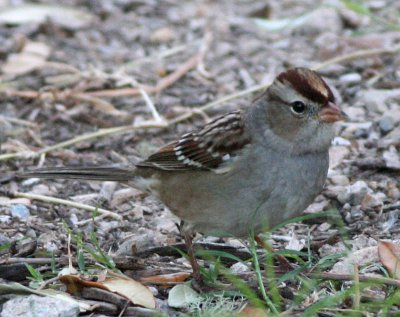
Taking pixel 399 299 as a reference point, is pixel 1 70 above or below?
below

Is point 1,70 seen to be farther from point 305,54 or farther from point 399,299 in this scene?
point 399,299

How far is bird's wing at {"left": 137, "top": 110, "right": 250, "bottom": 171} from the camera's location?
3516 millimetres

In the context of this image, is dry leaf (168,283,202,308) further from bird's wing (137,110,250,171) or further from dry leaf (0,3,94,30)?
dry leaf (0,3,94,30)

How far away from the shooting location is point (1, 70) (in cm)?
558

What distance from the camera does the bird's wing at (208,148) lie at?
11.5ft

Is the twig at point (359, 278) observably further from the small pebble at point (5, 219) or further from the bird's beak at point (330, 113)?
the small pebble at point (5, 219)

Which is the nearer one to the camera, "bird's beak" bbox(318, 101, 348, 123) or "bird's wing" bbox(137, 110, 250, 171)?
"bird's beak" bbox(318, 101, 348, 123)

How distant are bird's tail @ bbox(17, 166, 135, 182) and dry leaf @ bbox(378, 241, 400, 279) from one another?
123 cm

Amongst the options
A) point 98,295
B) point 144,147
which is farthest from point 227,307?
point 144,147

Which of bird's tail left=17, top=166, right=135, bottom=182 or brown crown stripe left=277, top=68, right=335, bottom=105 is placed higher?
brown crown stripe left=277, top=68, right=335, bottom=105

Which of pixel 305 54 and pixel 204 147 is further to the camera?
pixel 305 54

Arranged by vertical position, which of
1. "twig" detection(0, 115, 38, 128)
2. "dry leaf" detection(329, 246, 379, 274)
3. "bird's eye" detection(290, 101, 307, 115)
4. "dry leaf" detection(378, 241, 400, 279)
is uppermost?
"bird's eye" detection(290, 101, 307, 115)

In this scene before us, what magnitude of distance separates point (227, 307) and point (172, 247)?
60 cm

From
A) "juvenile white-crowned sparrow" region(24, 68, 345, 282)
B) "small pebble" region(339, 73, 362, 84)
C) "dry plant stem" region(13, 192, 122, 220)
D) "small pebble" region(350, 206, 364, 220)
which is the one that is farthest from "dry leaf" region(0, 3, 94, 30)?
"small pebble" region(350, 206, 364, 220)
